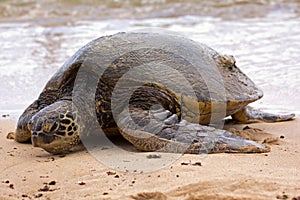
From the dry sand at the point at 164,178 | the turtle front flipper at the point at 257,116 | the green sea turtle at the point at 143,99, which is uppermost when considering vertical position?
the green sea turtle at the point at 143,99

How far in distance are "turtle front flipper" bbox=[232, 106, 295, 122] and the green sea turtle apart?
307 mm

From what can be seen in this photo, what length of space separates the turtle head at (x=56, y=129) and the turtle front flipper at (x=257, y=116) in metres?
1.72

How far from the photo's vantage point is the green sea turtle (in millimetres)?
3730

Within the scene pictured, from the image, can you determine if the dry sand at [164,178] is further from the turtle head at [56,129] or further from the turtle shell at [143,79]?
the turtle shell at [143,79]

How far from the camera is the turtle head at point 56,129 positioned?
3.72 m

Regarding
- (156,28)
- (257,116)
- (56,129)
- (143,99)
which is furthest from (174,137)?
(156,28)

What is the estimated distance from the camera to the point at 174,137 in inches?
146

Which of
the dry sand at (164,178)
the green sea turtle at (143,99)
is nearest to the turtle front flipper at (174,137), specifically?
the green sea turtle at (143,99)

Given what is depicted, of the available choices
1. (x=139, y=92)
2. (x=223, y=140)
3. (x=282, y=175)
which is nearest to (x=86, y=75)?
(x=139, y=92)

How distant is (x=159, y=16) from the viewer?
47.0ft

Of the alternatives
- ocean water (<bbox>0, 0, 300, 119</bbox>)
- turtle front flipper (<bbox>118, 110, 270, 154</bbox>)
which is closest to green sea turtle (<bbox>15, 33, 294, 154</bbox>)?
turtle front flipper (<bbox>118, 110, 270, 154</bbox>)

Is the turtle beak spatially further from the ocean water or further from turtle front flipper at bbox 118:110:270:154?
the ocean water

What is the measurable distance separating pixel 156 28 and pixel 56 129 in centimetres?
751

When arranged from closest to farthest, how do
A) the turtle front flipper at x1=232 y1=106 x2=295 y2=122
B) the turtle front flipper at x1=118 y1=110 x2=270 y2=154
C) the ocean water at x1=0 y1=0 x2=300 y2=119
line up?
the turtle front flipper at x1=118 y1=110 x2=270 y2=154 → the turtle front flipper at x1=232 y1=106 x2=295 y2=122 → the ocean water at x1=0 y1=0 x2=300 y2=119
